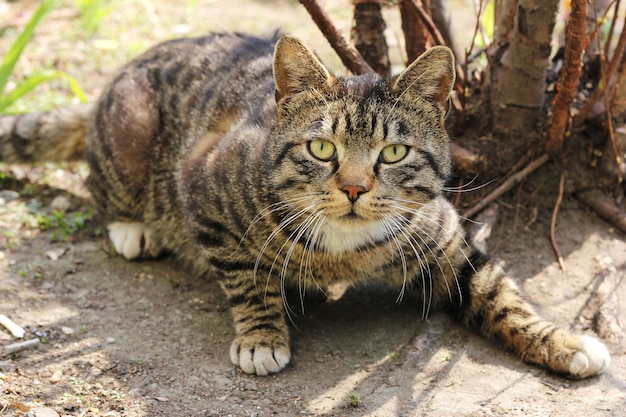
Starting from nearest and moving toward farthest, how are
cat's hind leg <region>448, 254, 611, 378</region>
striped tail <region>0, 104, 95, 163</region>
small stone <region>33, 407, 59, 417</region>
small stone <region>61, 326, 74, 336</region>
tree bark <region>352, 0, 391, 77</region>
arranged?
small stone <region>33, 407, 59, 417</region> → cat's hind leg <region>448, 254, 611, 378</region> → small stone <region>61, 326, 74, 336</region> → tree bark <region>352, 0, 391, 77</region> → striped tail <region>0, 104, 95, 163</region>

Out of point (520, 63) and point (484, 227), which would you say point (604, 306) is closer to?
point (484, 227)

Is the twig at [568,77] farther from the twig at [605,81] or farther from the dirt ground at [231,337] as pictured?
the dirt ground at [231,337]

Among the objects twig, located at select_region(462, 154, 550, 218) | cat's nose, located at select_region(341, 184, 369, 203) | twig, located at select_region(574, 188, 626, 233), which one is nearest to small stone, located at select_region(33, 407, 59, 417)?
cat's nose, located at select_region(341, 184, 369, 203)

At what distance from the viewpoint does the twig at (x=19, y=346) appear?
10.8 ft

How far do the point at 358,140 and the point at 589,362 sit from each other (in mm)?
1418

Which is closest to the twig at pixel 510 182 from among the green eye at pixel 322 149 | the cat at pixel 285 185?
the cat at pixel 285 185

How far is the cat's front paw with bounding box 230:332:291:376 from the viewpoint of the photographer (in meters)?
3.33

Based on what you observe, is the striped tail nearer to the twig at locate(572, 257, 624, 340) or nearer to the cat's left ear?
the cat's left ear

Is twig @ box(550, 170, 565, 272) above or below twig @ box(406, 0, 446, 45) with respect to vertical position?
below

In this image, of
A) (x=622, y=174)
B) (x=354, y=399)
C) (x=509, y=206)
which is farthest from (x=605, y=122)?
(x=354, y=399)

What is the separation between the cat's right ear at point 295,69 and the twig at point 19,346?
5.14ft

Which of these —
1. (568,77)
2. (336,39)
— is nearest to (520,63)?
(568,77)

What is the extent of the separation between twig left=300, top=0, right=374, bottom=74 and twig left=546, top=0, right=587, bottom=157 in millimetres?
999

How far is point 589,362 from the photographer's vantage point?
3266 millimetres
